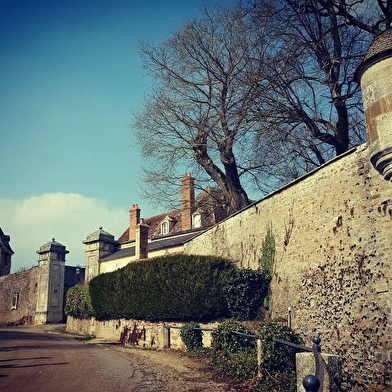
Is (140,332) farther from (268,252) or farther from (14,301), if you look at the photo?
(14,301)

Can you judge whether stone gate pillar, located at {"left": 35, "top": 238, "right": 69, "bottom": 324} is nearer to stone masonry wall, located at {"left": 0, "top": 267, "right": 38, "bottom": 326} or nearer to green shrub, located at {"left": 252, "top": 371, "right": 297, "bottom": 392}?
stone masonry wall, located at {"left": 0, "top": 267, "right": 38, "bottom": 326}

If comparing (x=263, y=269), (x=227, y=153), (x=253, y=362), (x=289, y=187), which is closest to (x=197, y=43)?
(x=227, y=153)

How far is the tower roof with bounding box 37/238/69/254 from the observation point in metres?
33.2

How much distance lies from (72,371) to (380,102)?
9439 mm

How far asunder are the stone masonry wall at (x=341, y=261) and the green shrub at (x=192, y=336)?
2573 millimetres

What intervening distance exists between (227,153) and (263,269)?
21.4 ft

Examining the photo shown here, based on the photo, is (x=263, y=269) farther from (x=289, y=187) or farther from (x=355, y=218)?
(x=355, y=218)

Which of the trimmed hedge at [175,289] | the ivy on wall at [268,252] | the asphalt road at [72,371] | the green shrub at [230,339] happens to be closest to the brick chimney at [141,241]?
the trimmed hedge at [175,289]

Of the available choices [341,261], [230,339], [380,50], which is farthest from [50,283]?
[380,50]

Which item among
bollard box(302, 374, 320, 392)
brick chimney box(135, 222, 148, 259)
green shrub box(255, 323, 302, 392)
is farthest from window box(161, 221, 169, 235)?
bollard box(302, 374, 320, 392)

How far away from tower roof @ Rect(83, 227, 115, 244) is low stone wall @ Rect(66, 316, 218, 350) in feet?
44.1

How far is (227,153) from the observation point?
1908cm

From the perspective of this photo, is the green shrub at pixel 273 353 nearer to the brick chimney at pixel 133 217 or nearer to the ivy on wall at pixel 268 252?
the ivy on wall at pixel 268 252

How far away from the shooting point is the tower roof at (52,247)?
109 feet
